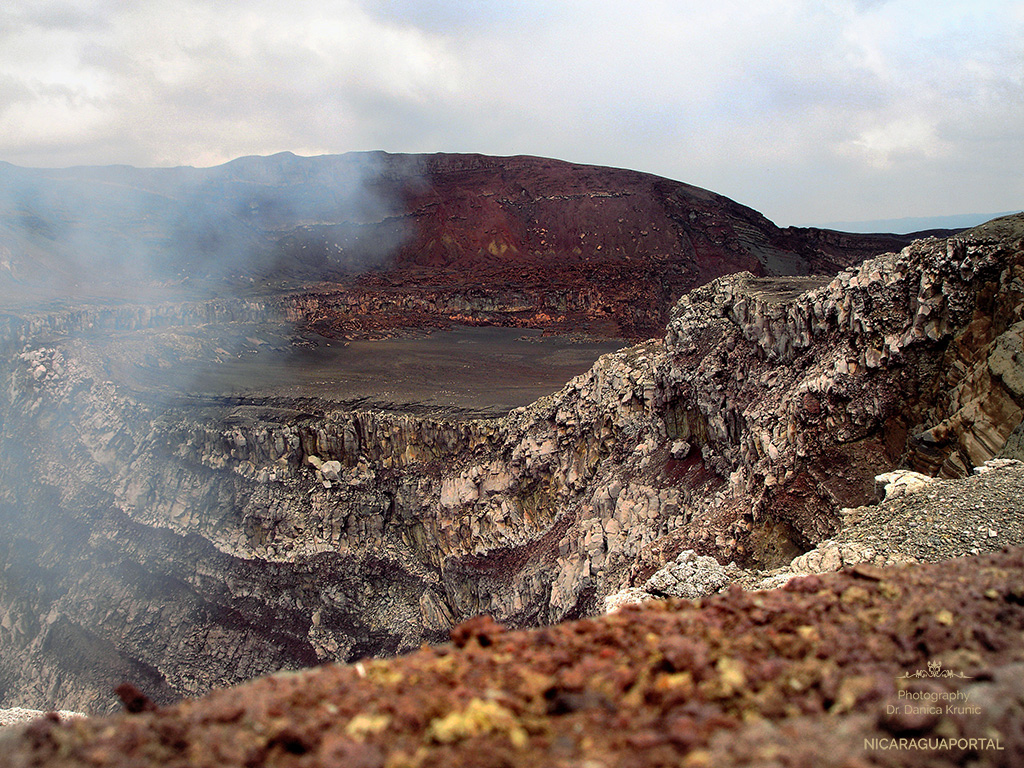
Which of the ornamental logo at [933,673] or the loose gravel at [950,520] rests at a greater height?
the ornamental logo at [933,673]

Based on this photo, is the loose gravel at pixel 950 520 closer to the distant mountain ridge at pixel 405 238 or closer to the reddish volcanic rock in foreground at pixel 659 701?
the reddish volcanic rock in foreground at pixel 659 701

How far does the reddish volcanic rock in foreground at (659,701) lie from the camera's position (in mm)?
2629

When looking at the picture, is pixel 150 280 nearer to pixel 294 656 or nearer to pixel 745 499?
pixel 294 656

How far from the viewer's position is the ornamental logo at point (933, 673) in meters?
3.00

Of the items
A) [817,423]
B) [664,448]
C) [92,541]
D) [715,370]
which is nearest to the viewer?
[817,423]

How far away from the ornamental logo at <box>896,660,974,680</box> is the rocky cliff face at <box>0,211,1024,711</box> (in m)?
7.29

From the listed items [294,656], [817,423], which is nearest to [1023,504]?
[817,423]

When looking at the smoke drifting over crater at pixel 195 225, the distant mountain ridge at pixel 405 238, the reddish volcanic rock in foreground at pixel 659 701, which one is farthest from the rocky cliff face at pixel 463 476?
the distant mountain ridge at pixel 405 238

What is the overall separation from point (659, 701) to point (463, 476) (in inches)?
569

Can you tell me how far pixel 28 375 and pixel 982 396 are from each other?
27.2m

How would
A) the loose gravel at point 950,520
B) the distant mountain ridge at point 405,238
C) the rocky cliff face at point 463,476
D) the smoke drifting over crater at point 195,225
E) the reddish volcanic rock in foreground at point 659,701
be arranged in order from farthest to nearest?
1. the distant mountain ridge at point 405,238
2. the smoke drifting over crater at point 195,225
3. the rocky cliff face at point 463,476
4. the loose gravel at point 950,520
5. the reddish volcanic rock in foreground at point 659,701

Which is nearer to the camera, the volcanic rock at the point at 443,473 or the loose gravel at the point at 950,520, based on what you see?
the loose gravel at the point at 950,520

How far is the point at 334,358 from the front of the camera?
27.4 meters

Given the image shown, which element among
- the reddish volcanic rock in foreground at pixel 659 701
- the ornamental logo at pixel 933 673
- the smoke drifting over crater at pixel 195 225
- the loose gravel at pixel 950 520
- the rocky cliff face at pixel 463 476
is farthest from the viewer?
the smoke drifting over crater at pixel 195 225
